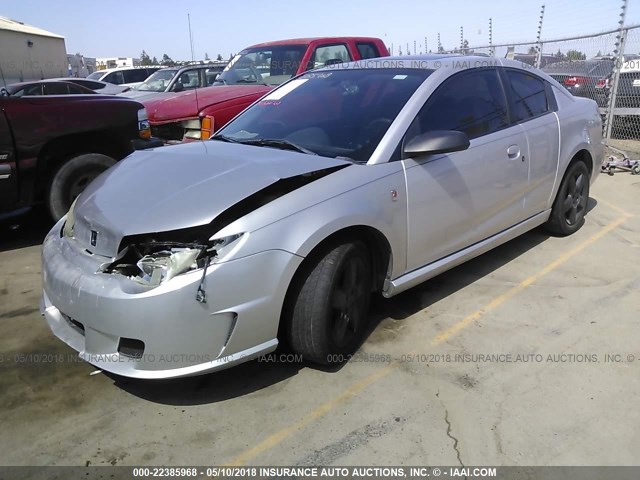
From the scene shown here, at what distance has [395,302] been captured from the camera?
3.84 m

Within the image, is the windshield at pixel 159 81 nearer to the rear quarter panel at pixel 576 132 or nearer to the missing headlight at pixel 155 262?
the rear quarter panel at pixel 576 132

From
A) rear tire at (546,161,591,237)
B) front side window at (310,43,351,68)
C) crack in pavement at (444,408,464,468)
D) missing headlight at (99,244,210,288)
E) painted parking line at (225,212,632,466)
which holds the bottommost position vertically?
crack in pavement at (444,408,464,468)

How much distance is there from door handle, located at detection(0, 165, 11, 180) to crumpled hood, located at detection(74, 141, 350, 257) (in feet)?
6.52

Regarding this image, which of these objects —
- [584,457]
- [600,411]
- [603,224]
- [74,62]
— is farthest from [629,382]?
[74,62]

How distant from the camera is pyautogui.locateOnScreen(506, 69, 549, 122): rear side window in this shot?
4262mm

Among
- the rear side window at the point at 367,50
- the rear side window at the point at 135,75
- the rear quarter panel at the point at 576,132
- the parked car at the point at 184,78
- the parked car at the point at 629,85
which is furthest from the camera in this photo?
the rear side window at the point at 135,75

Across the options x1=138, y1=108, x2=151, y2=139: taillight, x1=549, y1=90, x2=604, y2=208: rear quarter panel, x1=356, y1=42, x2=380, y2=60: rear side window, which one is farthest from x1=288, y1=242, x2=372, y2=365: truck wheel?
x1=356, y1=42, x2=380, y2=60: rear side window

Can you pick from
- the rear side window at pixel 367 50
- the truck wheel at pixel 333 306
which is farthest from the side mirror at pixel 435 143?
the rear side window at pixel 367 50

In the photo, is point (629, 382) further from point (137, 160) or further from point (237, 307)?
point (137, 160)

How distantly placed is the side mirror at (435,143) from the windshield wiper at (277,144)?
0.58m

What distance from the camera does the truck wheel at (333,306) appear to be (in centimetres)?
275

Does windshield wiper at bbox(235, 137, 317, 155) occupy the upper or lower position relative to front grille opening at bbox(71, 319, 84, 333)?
upper

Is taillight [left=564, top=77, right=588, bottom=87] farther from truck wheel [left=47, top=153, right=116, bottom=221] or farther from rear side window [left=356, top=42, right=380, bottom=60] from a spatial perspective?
truck wheel [left=47, top=153, right=116, bottom=221]

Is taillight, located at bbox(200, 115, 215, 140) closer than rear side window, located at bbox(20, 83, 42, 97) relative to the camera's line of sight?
Yes
